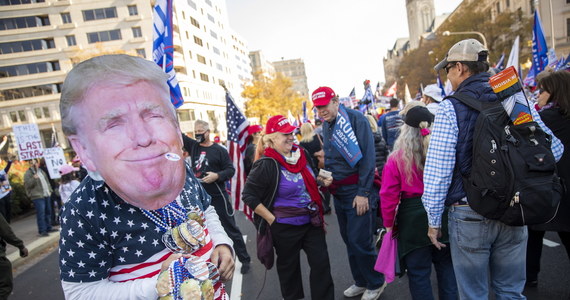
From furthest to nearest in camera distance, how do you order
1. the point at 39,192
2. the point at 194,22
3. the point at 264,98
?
the point at 264,98 → the point at 194,22 → the point at 39,192

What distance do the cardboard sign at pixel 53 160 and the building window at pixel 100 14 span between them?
3877cm

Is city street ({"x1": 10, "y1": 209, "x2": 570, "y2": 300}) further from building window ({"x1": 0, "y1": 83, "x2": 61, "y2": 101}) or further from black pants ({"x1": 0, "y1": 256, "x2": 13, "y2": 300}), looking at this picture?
building window ({"x1": 0, "y1": 83, "x2": 61, "y2": 101})

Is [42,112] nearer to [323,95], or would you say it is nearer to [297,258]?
[323,95]

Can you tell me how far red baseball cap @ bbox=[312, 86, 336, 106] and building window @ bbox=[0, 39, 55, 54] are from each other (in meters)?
49.8

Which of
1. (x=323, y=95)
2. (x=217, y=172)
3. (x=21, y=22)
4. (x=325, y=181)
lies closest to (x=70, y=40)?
(x=21, y=22)

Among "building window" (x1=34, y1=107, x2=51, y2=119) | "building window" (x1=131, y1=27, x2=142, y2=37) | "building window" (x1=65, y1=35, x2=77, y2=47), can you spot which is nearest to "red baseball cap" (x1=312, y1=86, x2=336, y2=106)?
"building window" (x1=131, y1=27, x2=142, y2=37)

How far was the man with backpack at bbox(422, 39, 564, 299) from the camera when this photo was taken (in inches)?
77.8

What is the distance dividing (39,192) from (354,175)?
8313 millimetres

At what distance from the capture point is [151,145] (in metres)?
1.06

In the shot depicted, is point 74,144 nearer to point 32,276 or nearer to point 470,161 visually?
point 470,161

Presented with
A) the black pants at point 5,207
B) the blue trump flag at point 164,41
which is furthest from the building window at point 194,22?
the blue trump flag at point 164,41

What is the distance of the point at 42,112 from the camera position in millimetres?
40406

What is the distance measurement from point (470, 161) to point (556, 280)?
7.57 ft

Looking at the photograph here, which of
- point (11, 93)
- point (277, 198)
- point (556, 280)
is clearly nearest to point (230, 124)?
point (277, 198)
